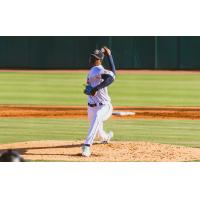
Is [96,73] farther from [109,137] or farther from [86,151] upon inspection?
[109,137]

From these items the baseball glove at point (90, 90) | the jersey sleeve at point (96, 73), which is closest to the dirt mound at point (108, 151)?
the baseball glove at point (90, 90)

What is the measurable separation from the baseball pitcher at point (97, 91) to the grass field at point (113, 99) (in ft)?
6.74

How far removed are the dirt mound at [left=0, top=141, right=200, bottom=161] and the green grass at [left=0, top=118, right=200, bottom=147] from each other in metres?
A: 0.62

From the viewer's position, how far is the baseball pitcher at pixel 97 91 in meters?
9.98

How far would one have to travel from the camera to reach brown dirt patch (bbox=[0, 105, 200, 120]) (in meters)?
16.2

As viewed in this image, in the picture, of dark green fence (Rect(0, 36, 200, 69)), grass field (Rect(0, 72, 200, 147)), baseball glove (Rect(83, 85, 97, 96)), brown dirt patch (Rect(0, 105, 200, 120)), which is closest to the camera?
baseball glove (Rect(83, 85, 97, 96))

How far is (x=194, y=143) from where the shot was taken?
37.9ft

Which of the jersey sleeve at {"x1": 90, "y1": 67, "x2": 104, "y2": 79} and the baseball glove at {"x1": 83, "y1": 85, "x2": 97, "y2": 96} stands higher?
the jersey sleeve at {"x1": 90, "y1": 67, "x2": 104, "y2": 79}

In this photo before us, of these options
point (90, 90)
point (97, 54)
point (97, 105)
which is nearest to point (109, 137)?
point (97, 105)

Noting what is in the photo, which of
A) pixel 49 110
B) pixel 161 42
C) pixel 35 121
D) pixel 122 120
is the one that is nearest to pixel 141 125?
pixel 122 120

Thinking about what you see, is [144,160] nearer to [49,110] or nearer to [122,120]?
[122,120]

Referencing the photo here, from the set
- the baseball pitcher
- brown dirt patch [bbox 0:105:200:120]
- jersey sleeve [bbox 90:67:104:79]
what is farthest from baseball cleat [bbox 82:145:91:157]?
brown dirt patch [bbox 0:105:200:120]

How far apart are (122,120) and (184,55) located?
54.2 ft

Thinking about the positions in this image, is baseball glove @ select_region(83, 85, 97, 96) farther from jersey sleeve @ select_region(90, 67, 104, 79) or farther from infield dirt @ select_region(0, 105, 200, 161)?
infield dirt @ select_region(0, 105, 200, 161)
